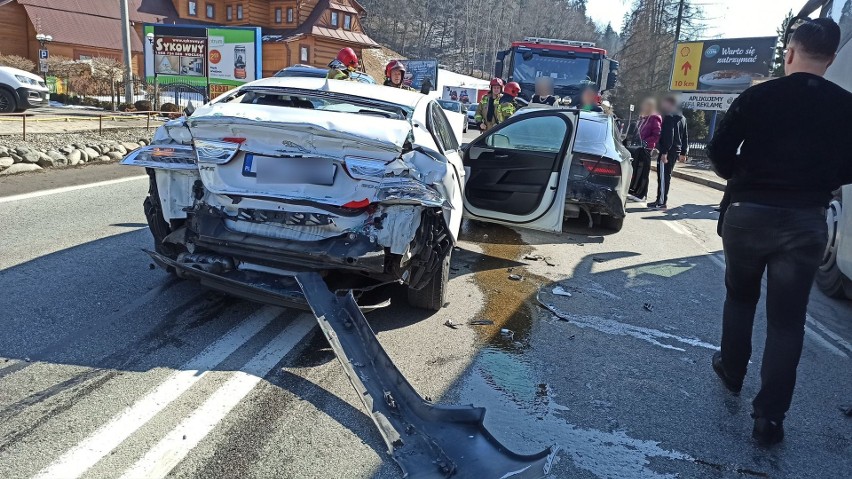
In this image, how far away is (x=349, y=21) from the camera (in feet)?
165

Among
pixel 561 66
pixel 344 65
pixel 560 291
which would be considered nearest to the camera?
pixel 560 291

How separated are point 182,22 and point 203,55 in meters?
26.6

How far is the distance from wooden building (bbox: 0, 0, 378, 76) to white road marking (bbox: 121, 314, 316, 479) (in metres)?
42.6

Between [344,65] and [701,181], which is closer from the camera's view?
[344,65]

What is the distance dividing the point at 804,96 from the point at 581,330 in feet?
7.08

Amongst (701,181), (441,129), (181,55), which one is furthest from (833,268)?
(181,55)

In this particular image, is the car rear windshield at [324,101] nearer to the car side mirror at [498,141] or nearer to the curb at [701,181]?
the car side mirror at [498,141]

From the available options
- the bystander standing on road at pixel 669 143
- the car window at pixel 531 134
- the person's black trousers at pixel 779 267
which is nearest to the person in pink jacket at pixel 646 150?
the bystander standing on road at pixel 669 143

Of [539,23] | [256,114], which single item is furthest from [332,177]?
[539,23]

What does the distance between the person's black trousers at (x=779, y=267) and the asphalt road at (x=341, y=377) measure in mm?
316

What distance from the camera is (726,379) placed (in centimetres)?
352

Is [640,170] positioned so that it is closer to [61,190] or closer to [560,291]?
[560,291]

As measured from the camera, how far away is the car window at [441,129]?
4.55m

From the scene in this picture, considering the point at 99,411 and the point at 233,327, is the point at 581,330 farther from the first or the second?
the point at 99,411
